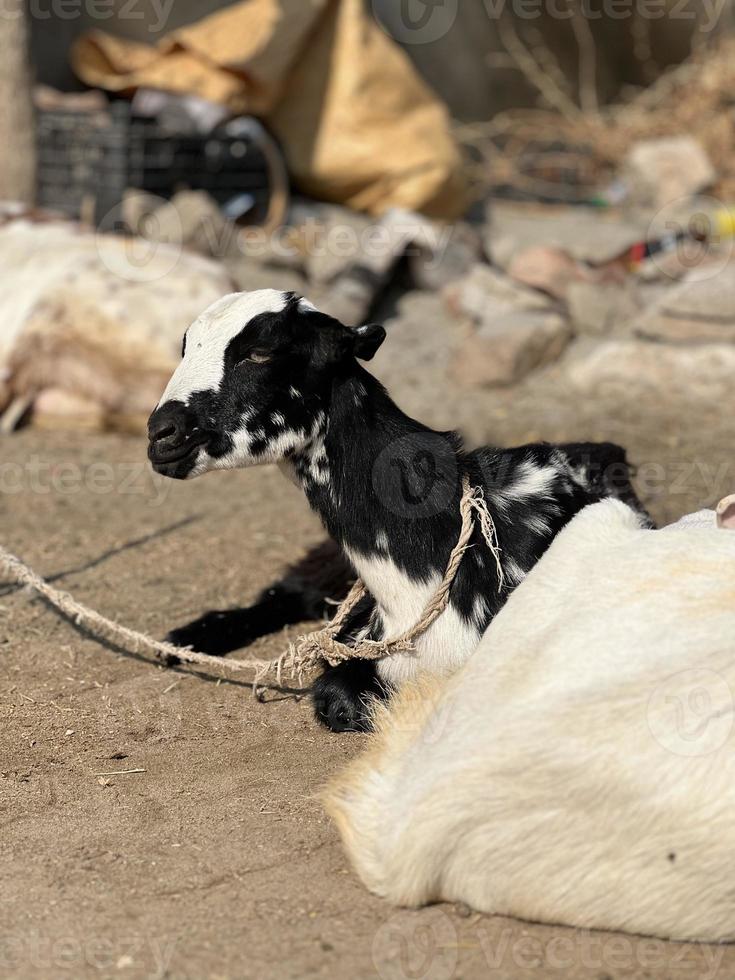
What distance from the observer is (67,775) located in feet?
11.4

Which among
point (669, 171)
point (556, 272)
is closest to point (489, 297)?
point (556, 272)

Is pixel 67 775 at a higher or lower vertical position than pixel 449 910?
lower

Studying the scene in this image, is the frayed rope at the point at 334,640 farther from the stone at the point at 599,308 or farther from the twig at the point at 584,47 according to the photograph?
the twig at the point at 584,47

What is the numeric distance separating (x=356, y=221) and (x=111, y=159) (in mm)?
1830

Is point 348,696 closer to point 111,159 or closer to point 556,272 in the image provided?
point 556,272

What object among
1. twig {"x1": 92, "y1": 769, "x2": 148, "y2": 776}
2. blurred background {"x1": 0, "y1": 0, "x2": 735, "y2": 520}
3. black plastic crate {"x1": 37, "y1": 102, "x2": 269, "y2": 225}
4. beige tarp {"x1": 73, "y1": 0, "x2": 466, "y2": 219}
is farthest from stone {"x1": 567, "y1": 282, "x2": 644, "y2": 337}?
twig {"x1": 92, "y1": 769, "x2": 148, "y2": 776}

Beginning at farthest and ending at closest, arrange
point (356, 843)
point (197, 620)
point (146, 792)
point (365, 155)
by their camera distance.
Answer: point (365, 155), point (197, 620), point (146, 792), point (356, 843)

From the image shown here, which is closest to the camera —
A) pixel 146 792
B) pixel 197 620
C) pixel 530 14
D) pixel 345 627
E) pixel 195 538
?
pixel 146 792

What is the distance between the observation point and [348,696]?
3693 mm

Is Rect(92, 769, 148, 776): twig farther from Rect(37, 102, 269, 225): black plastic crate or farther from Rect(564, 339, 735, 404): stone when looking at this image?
Rect(37, 102, 269, 225): black plastic crate

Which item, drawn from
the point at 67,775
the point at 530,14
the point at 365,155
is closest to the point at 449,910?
the point at 67,775

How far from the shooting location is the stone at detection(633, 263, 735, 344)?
775cm

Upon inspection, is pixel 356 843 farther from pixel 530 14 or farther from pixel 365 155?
pixel 530 14

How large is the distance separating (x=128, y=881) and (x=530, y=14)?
1311cm
